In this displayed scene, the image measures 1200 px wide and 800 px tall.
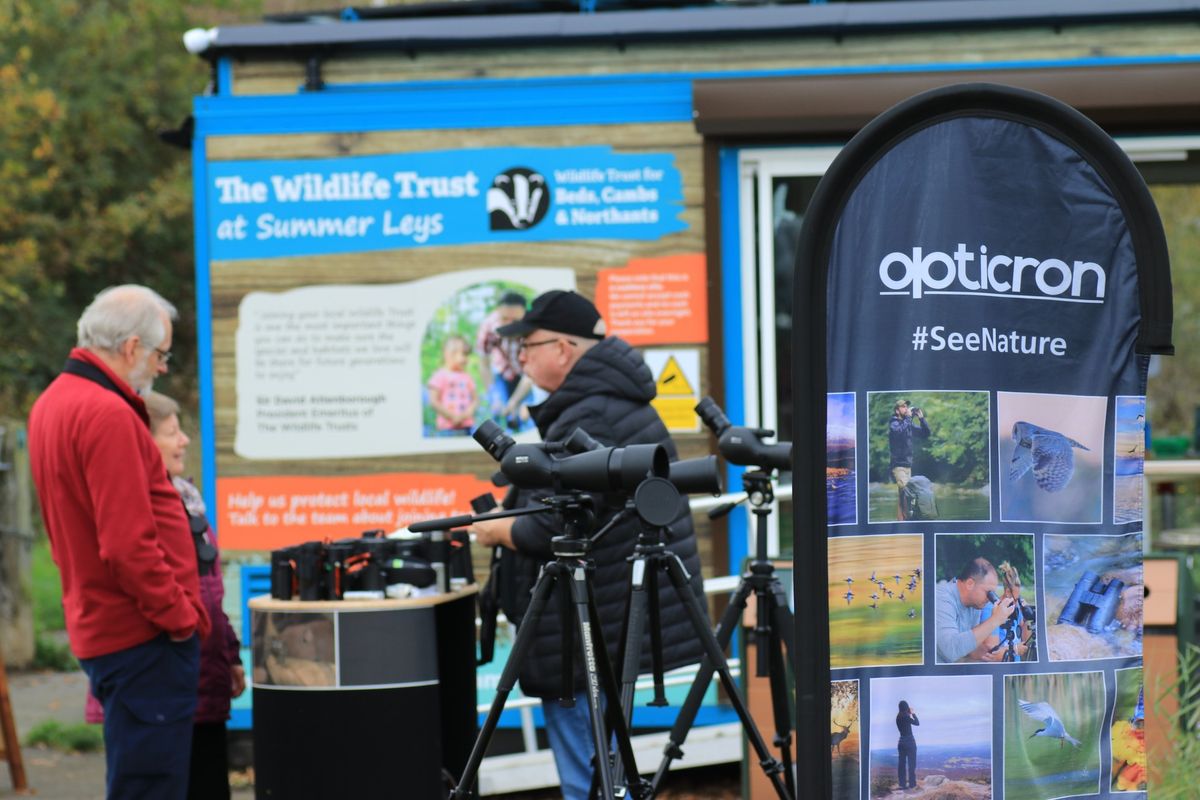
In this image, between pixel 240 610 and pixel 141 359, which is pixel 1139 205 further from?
Answer: pixel 240 610

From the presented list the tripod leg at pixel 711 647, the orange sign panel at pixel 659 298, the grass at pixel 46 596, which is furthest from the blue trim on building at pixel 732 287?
the grass at pixel 46 596

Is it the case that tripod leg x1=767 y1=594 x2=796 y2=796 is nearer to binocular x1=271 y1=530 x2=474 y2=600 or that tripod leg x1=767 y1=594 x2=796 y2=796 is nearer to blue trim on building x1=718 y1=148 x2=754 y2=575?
binocular x1=271 y1=530 x2=474 y2=600

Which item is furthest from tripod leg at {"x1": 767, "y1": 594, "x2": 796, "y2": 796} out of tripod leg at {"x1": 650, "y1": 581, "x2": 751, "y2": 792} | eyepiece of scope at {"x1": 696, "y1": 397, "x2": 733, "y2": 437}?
eyepiece of scope at {"x1": 696, "y1": 397, "x2": 733, "y2": 437}

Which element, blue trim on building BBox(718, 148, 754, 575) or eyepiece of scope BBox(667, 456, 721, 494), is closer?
eyepiece of scope BBox(667, 456, 721, 494)

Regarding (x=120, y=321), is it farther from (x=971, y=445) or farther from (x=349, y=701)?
(x=971, y=445)

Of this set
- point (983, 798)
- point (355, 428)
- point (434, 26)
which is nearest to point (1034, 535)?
point (983, 798)

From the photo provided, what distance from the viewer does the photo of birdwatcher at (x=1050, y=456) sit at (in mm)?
2998

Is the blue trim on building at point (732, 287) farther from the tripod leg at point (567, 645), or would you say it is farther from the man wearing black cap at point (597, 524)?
the tripod leg at point (567, 645)

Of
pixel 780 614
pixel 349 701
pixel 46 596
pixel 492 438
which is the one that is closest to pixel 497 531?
pixel 492 438

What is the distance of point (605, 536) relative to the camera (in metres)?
4.74

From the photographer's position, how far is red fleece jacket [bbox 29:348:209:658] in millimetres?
4398

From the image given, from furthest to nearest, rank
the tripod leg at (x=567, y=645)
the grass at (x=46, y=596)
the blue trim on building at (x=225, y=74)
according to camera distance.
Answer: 1. the grass at (x=46, y=596)
2. the blue trim on building at (x=225, y=74)
3. the tripod leg at (x=567, y=645)

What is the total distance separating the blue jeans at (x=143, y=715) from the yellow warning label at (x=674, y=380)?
112 inches

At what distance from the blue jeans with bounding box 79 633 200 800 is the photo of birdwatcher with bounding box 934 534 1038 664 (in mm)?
2507
